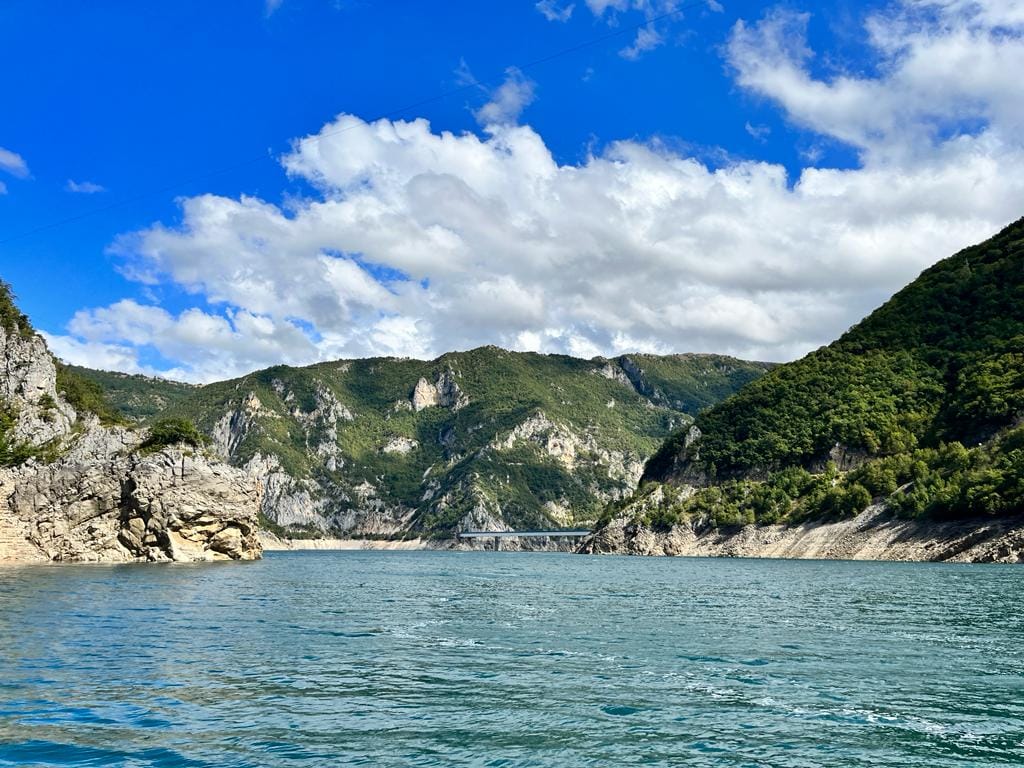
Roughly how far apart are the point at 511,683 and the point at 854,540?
375 ft

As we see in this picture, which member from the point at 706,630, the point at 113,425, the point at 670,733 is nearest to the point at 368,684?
the point at 670,733

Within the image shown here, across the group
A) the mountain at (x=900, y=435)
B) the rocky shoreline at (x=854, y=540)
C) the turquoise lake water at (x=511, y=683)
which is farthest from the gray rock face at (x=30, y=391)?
the mountain at (x=900, y=435)

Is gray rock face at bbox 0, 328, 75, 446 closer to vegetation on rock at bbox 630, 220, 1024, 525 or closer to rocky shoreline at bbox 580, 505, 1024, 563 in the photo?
rocky shoreline at bbox 580, 505, 1024, 563

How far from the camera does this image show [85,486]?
109625 mm

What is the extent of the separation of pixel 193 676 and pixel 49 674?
4351 mm

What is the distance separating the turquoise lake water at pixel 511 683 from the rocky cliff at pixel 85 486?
6119cm

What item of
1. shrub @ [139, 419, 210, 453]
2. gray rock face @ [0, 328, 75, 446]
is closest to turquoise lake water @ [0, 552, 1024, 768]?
gray rock face @ [0, 328, 75, 446]

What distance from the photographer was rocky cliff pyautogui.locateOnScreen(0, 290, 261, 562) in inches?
4166

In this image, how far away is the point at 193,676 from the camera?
26.6 m

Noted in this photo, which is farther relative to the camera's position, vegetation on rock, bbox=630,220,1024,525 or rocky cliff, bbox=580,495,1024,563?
vegetation on rock, bbox=630,220,1024,525

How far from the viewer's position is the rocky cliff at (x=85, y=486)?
105812 mm

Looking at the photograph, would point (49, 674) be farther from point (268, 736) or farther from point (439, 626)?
point (439, 626)

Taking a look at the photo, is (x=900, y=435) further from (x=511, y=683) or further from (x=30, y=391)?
(x=511, y=683)

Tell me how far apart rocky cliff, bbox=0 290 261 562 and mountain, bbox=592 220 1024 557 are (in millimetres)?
→ 94892
